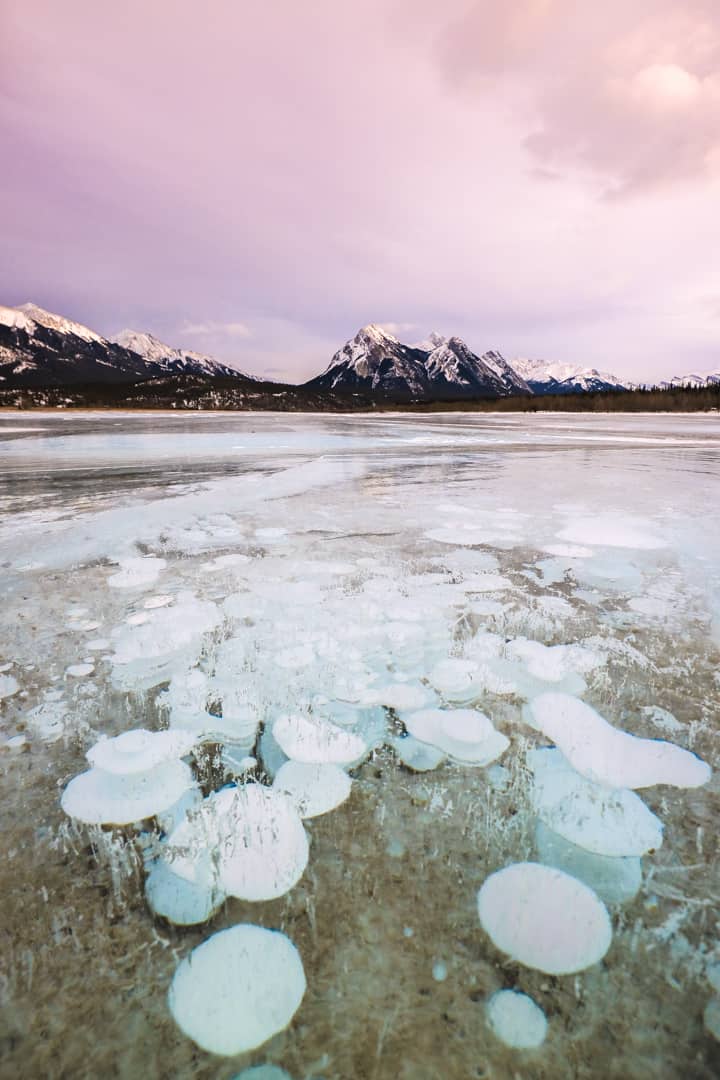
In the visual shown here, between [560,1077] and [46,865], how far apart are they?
1.29 m

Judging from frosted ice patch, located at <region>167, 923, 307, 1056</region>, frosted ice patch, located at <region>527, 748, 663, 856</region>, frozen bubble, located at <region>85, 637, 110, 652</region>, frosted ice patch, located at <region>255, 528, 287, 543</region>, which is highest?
frosted ice patch, located at <region>255, 528, 287, 543</region>

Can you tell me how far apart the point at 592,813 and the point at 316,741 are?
93 centimetres

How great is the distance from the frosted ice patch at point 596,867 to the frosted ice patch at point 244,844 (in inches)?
27.0

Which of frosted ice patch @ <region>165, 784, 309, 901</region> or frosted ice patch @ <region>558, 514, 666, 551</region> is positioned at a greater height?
frosted ice patch @ <region>558, 514, 666, 551</region>

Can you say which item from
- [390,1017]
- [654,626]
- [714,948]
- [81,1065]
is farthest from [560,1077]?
[654,626]

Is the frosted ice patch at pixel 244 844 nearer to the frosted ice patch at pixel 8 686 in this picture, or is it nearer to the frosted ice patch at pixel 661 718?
the frosted ice patch at pixel 8 686

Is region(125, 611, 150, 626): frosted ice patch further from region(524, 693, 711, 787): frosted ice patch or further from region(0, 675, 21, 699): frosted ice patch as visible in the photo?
region(524, 693, 711, 787): frosted ice patch

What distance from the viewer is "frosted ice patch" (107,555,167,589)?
3302 mm

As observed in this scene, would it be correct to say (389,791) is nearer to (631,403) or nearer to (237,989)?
(237,989)

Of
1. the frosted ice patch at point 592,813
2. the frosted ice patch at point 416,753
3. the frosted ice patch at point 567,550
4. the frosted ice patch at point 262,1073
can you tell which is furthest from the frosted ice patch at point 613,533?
the frosted ice patch at point 262,1073

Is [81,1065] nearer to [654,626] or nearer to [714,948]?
[714,948]

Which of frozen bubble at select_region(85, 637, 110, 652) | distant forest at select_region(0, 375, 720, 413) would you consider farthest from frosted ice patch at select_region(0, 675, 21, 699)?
distant forest at select_region(0, 375, 720, 413)

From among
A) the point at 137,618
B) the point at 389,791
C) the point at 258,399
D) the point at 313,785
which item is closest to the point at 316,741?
the point at 313,785

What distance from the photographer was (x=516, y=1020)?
3.17 ft
